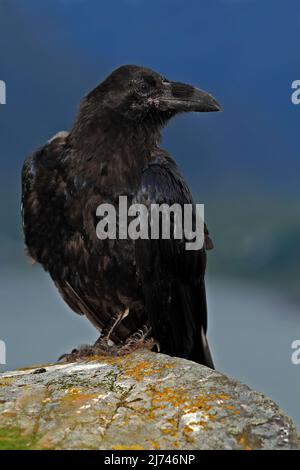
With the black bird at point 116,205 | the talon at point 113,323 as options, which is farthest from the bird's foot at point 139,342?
the talon at point 113,323

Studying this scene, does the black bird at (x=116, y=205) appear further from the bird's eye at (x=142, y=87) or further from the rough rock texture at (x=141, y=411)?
the rough rock texture at (x=141, y=411)

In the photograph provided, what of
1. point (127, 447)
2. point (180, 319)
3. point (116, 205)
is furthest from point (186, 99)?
point (127, 447)

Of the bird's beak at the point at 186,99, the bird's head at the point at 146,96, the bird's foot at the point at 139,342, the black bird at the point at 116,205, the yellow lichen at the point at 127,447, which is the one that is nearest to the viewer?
the yellow lichen at the point at 127,447

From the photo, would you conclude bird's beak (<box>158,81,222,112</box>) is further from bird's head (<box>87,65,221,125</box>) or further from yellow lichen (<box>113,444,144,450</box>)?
yellow lichen (<box>113,444,144,450</box>)

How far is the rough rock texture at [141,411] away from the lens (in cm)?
491

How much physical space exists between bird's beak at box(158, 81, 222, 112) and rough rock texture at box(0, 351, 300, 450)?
2.82 metres

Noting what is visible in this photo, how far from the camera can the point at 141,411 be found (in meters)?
5.28

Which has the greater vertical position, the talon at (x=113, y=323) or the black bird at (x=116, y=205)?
the black bird at (x=116, y=205)

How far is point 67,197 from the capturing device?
293 inches

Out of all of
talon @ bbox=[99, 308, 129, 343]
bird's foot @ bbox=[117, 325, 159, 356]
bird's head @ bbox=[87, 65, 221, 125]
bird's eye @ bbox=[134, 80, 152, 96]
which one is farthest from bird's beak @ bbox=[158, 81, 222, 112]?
bird's foot @ bbox=[117, 325, 159, 356]

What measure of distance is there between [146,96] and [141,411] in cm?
352

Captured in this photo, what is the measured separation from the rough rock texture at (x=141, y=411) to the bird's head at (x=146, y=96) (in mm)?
2690

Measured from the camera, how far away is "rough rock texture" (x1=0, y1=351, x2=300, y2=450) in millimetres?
4914

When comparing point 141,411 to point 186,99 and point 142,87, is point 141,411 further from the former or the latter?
point 186,99
